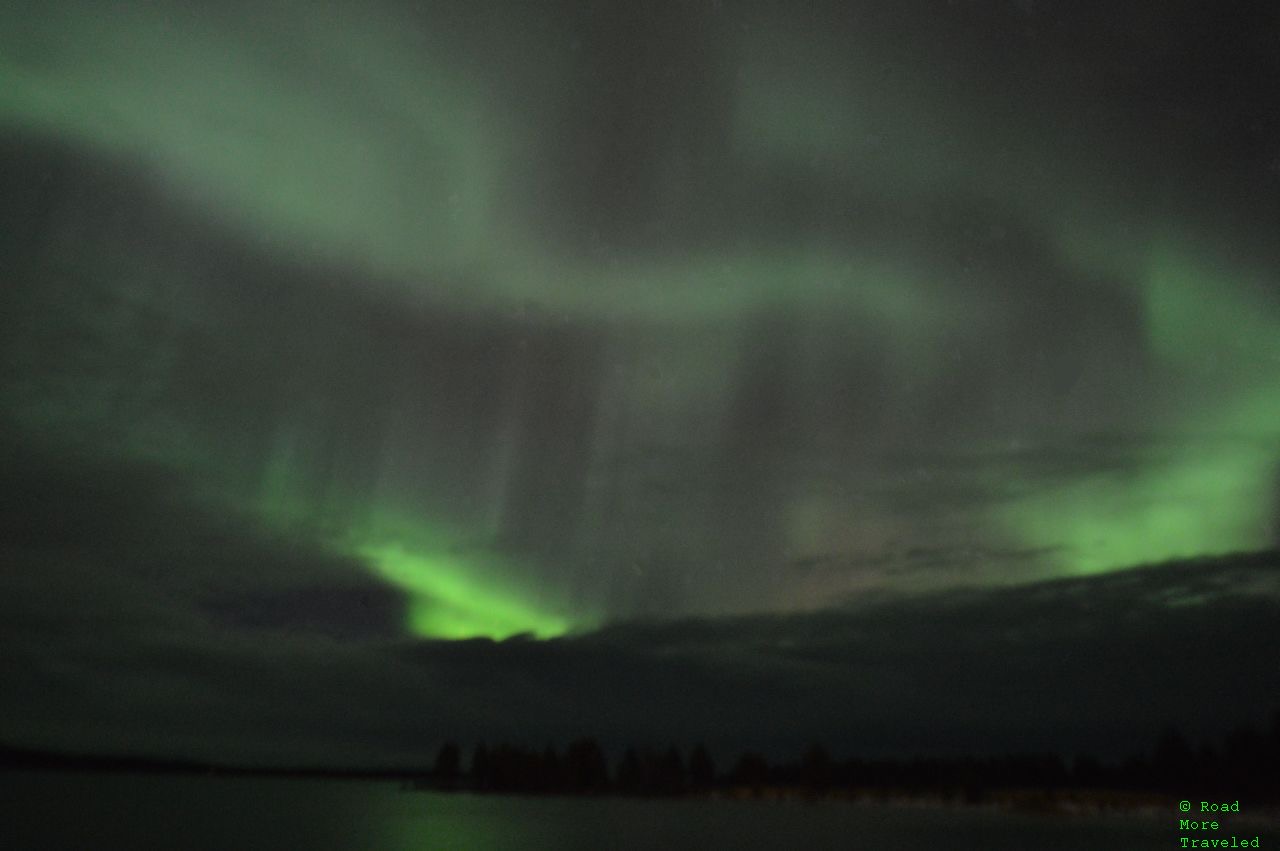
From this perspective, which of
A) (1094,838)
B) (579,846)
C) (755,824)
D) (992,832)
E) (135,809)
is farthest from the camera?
(135,809)

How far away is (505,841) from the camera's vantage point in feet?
359

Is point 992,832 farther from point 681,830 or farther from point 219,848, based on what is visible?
point 219,848

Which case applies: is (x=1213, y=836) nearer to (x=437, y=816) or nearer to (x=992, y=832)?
(x=992, y=832)

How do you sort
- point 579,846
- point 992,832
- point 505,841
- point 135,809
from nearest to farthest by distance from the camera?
point 579,846
point 505,841
point 992,832
point 135,809

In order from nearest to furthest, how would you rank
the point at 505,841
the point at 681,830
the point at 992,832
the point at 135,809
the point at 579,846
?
the point at 579,846 → the point at 505,841 → the point at 681,830 → the point at 992,832 → the point at 135,809

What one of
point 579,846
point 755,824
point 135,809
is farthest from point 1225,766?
point 135,809

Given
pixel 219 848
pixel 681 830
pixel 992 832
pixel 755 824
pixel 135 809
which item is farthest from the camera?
pixel 135 809

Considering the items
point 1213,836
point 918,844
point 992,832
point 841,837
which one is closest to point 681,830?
point 841,837

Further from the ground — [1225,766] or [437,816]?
[1225,766]

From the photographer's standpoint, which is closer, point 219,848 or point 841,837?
point 219,848

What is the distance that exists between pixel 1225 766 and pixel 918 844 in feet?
300

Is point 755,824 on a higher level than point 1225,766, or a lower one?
lower

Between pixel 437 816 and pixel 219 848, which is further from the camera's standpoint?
pixel 437 816

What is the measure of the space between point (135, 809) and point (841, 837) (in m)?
119
